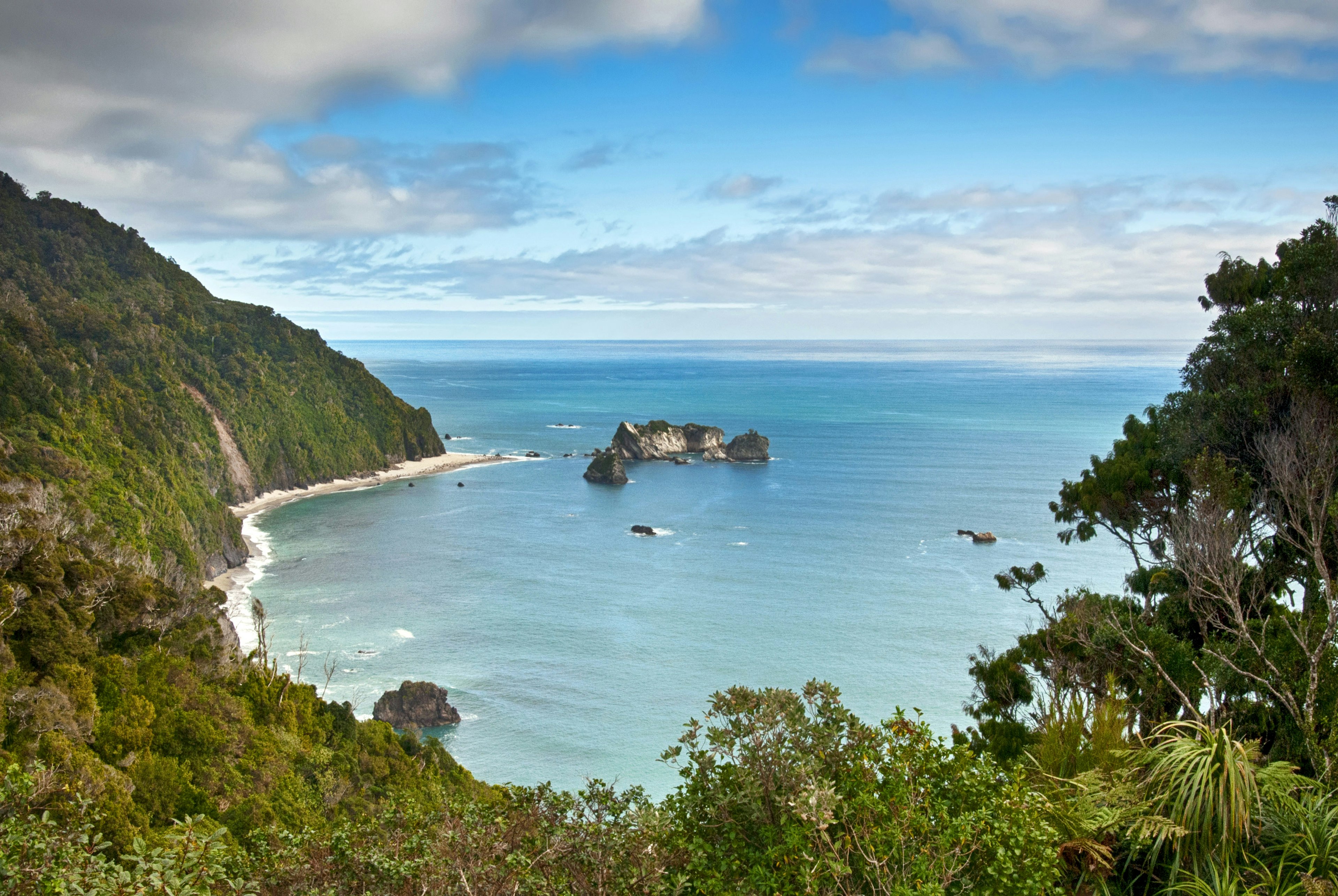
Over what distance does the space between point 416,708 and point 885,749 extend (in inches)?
1294

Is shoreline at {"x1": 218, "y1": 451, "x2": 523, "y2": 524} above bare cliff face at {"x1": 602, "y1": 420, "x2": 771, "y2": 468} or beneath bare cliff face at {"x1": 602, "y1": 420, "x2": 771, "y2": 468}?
beneath

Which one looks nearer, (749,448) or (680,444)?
(749,448)

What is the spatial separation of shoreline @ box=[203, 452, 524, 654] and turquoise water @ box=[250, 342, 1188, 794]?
63.7 inches

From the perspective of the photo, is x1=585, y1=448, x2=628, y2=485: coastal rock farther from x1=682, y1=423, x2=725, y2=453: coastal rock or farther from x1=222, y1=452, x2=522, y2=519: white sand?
x1=222, y1=452, x2=522, y2=519: white sand

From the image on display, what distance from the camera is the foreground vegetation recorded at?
6934mm

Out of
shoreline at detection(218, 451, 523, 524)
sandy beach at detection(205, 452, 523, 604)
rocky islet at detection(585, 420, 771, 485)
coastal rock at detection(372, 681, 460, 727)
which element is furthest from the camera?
rocky islet at detection(585, 420, 771, 485)

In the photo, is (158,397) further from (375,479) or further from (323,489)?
(375,479)

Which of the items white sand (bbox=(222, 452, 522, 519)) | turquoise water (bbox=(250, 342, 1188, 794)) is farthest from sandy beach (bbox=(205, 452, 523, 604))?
turquoise water (bbox=(250, 342, 1188, 794))

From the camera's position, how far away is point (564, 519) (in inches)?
3063

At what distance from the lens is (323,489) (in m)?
95.0

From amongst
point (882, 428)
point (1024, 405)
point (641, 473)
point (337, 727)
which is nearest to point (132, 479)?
point (337, 727)

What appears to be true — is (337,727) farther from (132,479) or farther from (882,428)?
(882,428)

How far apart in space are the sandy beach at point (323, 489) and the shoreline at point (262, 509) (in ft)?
0.21

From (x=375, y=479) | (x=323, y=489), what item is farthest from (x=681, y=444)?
(x=323, y=489)
